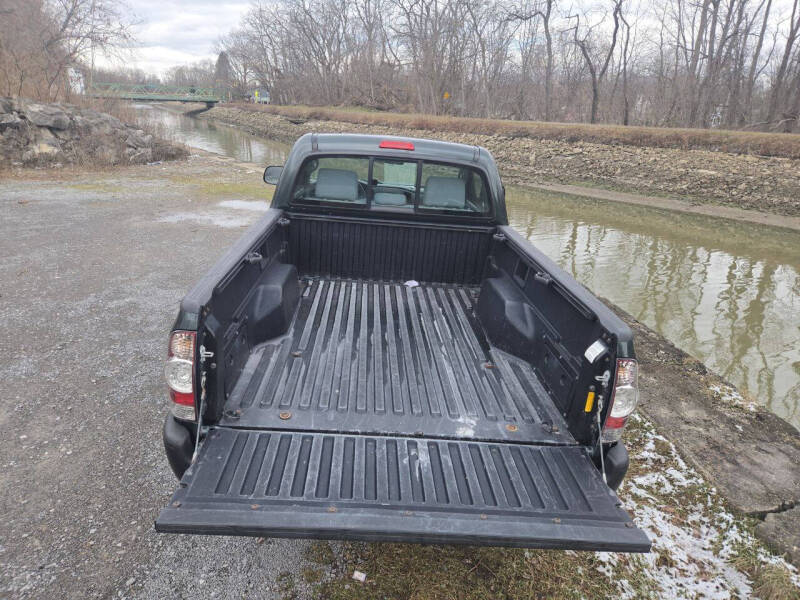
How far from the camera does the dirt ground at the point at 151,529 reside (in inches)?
98.4

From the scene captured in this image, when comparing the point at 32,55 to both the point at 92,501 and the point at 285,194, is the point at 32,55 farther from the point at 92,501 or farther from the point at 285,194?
the point at 92,501

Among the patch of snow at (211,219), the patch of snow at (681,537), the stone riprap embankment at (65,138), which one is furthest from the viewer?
the stone riprap embankment at (65,138)

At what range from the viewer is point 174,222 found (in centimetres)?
1002

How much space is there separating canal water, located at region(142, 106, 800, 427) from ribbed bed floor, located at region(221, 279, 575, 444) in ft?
12.8

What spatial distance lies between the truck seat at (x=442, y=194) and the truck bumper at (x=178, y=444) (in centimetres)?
303

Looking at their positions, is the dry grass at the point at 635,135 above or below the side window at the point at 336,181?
above

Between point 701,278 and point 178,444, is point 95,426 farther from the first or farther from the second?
point 701,278

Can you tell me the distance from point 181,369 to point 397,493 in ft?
3.73

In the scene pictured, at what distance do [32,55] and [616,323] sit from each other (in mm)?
23908

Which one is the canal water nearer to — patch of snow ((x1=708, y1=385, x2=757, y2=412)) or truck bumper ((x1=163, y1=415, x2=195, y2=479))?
patch of snow ((x1=708, y1=385, x2=757, y2=412))

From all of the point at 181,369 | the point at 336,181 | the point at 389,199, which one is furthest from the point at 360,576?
the point at 336,181

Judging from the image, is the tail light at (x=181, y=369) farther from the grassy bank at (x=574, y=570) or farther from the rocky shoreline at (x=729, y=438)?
the rocky shoreline at (x=729, y=438)

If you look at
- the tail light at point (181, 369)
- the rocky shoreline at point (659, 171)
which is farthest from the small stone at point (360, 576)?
the rocky shoreline at point (659, 171)

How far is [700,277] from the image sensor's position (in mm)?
9891
